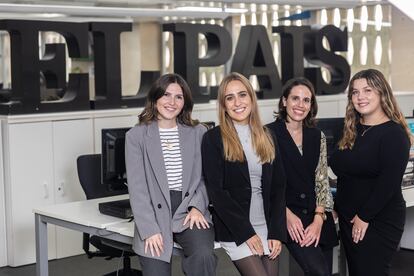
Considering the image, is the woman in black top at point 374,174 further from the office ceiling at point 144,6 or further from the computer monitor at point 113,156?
the office ceiling at point 144,6

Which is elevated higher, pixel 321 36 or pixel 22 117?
pixel 321 36

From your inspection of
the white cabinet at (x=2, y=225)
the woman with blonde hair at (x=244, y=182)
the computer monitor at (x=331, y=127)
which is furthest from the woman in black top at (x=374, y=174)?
the white cabinet at (x=2, y=225)

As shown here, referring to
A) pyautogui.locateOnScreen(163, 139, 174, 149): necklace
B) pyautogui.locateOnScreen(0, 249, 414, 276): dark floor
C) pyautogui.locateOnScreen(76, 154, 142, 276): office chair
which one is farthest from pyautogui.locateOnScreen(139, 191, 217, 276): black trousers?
pyautogui.locateOnScreen(0, 249, 414, 276): dark floor

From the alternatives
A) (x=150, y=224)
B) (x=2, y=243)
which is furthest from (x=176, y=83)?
(x=2, y=243)

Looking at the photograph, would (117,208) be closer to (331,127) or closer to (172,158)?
(172,158)

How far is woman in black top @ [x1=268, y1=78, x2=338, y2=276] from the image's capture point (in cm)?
426

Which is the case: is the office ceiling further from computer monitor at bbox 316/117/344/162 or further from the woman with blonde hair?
the woman with blonde hair

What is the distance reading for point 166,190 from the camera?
402 centimetres

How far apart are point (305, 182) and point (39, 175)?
2989 mm

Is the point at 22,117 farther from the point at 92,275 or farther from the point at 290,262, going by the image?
the point at 290,262

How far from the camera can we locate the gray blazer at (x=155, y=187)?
4004mm

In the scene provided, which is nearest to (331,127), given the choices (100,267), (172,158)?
(100,267)

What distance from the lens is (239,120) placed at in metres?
4.09

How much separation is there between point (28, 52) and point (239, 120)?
318 cm
